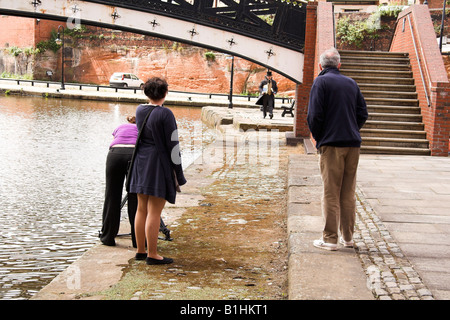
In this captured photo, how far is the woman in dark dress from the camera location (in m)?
5.19

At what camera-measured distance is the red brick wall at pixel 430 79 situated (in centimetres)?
1134

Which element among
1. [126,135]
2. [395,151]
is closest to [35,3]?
[395,151]

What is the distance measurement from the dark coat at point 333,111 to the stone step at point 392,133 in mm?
6979

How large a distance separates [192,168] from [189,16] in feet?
18.8

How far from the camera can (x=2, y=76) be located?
171 ft

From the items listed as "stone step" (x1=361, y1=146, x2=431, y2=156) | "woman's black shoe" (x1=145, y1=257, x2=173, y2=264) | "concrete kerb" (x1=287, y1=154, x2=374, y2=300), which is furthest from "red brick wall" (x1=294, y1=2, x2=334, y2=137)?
"woman's black shoe" (x1=145, y1=257, x2=173, y2=264)

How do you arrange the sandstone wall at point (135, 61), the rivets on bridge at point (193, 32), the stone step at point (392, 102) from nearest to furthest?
the stone step at point (392, 102) < the rivets on bridge at point (193, 32) < the sandstone wall at point (135, 61)

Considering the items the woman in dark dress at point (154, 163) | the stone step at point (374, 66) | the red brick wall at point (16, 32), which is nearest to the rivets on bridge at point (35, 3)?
the stone step at point (374, 66)

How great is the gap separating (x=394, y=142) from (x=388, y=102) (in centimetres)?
144

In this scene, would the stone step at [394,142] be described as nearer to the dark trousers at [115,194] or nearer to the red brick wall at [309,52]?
the red brick wall at [309,52]

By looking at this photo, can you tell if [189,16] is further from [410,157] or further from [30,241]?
[30,241]

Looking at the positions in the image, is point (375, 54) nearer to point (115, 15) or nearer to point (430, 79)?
point (430, 79)

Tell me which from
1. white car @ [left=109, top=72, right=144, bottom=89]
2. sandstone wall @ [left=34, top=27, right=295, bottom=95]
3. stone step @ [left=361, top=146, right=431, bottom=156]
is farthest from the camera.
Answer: sandstone wall @ [left=34, top=27, right=295, bottom=95]

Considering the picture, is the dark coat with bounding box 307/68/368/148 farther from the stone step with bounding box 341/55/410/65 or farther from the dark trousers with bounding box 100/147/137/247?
the stone step with bounding box 341/55/410/65
